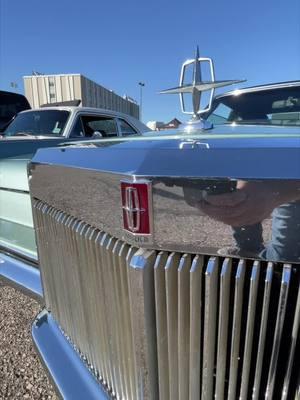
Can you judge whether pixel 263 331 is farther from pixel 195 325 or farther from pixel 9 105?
pixel 9 105

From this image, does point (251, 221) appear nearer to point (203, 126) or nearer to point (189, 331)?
point (189, 331)

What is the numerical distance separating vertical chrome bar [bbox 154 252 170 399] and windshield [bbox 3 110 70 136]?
4.84 m

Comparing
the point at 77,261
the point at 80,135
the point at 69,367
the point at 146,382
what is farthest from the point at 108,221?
the point at 80,135

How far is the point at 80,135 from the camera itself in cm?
578

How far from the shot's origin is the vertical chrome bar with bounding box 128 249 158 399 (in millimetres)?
1061

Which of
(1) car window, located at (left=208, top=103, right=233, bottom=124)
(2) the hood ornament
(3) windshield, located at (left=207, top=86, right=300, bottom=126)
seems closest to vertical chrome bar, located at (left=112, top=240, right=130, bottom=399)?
(2) the hood ornament

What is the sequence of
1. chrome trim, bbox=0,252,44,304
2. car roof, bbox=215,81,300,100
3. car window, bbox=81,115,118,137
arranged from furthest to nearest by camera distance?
car window, bbox=81,115,118,137, car roof, bbox=215,81,300,100, chrome trim, bbox=0,252,44,304

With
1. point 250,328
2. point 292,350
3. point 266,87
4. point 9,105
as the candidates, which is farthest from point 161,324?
point 9,105

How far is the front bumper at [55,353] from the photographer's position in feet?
4.83

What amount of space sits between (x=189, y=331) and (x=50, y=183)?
2.96 feet

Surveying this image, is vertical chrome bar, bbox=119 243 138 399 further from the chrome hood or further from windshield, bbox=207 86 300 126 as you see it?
windshield, bbox=207 86 300 126

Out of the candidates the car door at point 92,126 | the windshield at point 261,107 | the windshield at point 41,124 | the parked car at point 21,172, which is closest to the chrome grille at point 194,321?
the parked car at point 21,172

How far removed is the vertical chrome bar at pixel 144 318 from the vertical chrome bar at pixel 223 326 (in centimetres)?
20

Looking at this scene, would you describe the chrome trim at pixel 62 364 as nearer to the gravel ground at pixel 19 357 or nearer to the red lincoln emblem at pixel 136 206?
the gravel ground at pixel 19 357
